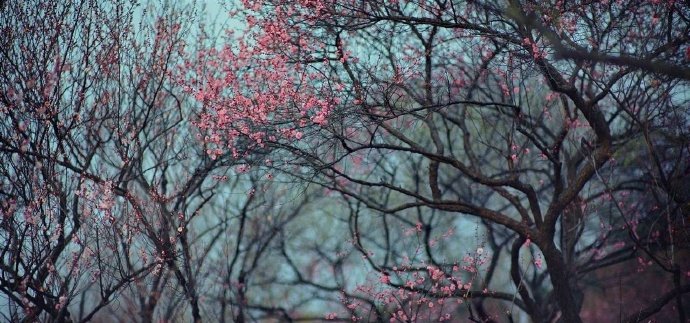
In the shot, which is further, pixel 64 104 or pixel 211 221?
pixel 211 221

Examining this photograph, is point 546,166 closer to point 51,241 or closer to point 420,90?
point 420,90

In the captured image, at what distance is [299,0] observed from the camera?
989 centimetres

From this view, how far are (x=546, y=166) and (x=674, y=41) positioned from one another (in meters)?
7.69

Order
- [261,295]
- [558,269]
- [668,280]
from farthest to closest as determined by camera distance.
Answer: [261,295] → [668,280] → [558,269]

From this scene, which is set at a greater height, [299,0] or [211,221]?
[211,221]

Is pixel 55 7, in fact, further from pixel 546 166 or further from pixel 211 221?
pixel 546 166

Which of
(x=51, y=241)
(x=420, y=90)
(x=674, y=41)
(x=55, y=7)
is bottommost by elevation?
(x=51, y=241)

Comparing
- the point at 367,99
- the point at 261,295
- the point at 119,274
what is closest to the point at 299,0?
the point at 367,99

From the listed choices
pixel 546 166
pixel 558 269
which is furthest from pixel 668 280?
pixel 558 269

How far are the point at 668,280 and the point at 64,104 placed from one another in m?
12.3

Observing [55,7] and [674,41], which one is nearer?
[674,41]

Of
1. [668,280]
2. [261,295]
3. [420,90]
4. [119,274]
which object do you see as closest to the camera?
[119,274]

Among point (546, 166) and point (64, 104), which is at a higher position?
point (546, 166)

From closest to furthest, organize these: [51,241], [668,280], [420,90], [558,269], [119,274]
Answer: [51,241] → [119,274] → [558,269] → [420,90] → [668,280]
